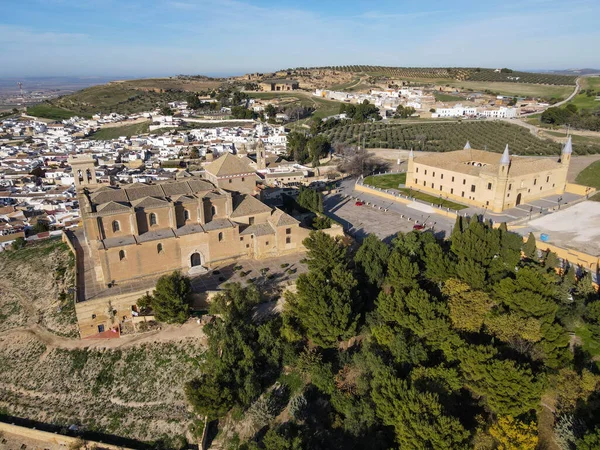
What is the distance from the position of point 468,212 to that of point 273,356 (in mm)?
23159

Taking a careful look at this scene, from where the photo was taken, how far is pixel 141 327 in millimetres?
24484

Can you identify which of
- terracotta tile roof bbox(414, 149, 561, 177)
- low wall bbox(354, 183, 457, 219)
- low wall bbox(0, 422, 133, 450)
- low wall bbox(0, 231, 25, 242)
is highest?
terracotta tile roof bbox(414, 149, 561, 177)

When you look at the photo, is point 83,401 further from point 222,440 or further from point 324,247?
point 324,247

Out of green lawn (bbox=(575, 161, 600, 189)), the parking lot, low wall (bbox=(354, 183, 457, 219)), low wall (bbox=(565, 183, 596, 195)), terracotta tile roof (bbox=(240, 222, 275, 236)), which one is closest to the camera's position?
terracotta tile roof (bbox=(240, 222, 275, 236))

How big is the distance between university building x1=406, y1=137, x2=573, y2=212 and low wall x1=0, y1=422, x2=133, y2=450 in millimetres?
32693

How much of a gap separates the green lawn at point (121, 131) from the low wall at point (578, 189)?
273 feet

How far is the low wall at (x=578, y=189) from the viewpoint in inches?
1580

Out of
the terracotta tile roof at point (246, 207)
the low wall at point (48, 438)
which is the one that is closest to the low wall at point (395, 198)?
the terracotta tile roof at point (246, 207)

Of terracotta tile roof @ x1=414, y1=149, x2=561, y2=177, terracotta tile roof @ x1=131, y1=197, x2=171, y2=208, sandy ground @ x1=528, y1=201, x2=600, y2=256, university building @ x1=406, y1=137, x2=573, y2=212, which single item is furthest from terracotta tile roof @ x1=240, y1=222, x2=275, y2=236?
terracotta tile roof @ x1=414, y1=149, x2=561, y2=177

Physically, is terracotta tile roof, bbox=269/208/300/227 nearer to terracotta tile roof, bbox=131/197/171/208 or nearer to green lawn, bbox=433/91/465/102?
terracotta tile roof, bbox=131/197/171/208

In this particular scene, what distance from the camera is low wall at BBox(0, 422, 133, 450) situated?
2042cm

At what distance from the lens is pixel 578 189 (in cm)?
4091

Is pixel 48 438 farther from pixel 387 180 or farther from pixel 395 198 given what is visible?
pixel 387 180

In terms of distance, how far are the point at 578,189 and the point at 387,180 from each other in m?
18.4
